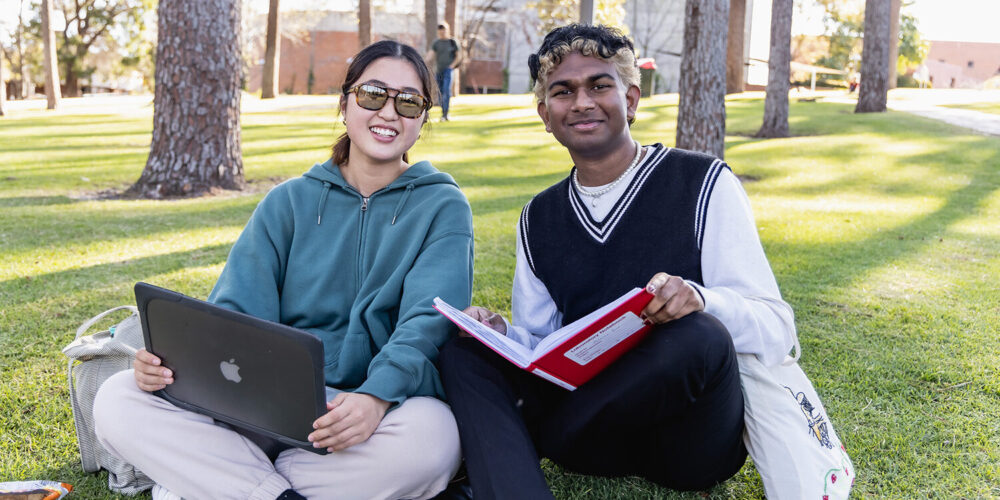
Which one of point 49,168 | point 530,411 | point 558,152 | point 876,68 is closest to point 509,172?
point 558,152

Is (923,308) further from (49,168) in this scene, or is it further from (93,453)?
(49,168)

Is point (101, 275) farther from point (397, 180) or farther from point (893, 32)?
point (893, 32)

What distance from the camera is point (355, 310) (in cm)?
266

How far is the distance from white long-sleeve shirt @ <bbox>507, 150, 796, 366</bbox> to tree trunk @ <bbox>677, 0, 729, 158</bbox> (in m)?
6.66

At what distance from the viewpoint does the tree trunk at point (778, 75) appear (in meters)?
14.3

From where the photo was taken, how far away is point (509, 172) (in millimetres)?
10727

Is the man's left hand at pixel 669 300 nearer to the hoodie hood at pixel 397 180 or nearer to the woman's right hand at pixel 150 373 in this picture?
the hoodie hood at pixel 397 180

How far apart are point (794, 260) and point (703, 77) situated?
342 centimetres

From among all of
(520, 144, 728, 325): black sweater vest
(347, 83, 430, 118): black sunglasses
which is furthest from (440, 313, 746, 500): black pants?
(347, 83, 430, 118): black sunglasses

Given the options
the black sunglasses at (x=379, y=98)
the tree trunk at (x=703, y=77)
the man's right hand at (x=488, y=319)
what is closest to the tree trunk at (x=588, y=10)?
the tree trunk at (x=703, y=77)

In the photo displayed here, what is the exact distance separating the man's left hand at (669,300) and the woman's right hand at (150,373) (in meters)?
1.41

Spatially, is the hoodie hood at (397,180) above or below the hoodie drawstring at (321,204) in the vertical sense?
above

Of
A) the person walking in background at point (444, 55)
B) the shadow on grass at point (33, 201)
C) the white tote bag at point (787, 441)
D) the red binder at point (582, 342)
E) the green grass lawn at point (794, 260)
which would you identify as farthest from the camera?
the person walking in background at point (444, 55)

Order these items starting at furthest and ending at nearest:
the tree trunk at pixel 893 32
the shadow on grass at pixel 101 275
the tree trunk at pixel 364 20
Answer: the tree trunk at pixel 893 32 → the tree trunk at pixel 364 20 → the shadow on grass at pixel 101 275
